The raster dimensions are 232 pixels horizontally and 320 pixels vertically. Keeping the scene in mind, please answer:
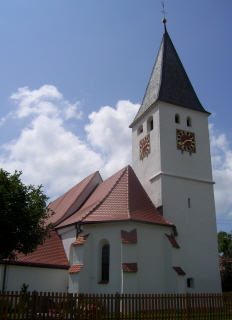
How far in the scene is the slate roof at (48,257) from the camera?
19420 mm

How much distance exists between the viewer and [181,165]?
23.0 metres

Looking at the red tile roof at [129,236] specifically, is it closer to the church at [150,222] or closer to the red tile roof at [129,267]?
the church at [150,222]

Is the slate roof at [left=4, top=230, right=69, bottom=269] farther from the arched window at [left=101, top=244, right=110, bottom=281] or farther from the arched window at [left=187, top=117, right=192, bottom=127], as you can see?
the arched window at [left=187, top=117, right=192, bottom=127]

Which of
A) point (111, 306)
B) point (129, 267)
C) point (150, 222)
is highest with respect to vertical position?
point (150, 222)

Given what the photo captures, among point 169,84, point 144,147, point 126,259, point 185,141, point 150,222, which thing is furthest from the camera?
point 169,84

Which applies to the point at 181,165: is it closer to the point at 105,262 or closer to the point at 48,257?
the point at 105,262

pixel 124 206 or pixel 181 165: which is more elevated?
pixel 181 165

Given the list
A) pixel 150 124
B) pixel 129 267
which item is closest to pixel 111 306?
pixel 129 267

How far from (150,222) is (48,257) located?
6.79 meters

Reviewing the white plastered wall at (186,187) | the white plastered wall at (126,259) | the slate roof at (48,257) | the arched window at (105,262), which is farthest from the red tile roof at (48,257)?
the white plastered wall at (186,187)

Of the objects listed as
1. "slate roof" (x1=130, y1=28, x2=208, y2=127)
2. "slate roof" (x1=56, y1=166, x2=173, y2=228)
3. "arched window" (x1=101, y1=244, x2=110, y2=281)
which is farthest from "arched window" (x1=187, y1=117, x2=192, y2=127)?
"arched window" (x1=101, y1=244, x2=110, y2=281)

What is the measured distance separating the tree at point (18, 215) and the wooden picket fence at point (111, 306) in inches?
117

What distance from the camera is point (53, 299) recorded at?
1215 cm

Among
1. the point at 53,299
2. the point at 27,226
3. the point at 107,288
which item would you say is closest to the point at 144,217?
the point at 107,288
